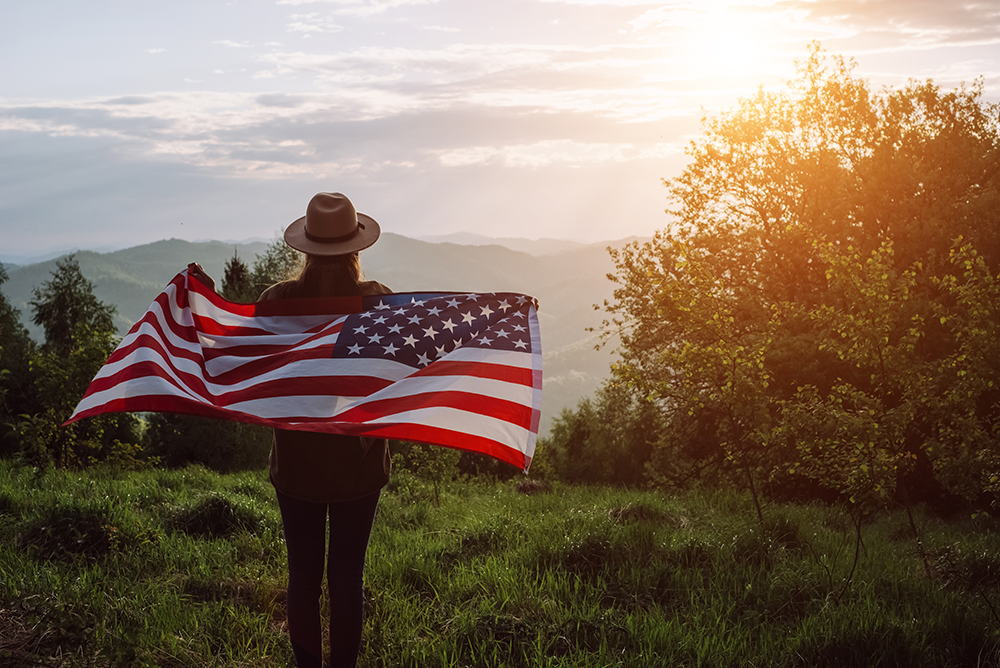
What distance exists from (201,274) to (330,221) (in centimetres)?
134

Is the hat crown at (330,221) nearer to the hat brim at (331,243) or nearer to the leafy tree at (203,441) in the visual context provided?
the hat brim at (331,243)

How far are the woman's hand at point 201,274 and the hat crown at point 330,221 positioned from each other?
1100 mm

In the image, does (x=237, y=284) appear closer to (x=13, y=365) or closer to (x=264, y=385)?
(x=13, y=365)

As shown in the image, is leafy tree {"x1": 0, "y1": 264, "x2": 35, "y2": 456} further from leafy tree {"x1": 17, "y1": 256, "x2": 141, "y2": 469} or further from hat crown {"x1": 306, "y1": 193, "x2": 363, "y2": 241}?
hat crown {"x1": 306, "y1": 193, "x2": 363, "y2": 241}

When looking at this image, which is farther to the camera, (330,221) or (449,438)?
(330,221)

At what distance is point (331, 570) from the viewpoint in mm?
2955

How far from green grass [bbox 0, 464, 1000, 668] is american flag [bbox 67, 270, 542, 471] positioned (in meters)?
1.47

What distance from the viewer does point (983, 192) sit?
16219mm

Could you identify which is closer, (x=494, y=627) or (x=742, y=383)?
(x=494, y=627)

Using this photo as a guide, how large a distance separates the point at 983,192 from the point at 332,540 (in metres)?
19.0

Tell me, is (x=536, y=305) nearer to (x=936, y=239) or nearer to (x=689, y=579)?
(x=689, y=579)

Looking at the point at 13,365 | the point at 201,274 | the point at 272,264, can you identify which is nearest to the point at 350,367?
the point at 201,274

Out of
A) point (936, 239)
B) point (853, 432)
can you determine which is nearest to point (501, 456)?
Result: point (853, 432)

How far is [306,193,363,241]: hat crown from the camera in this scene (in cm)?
325
